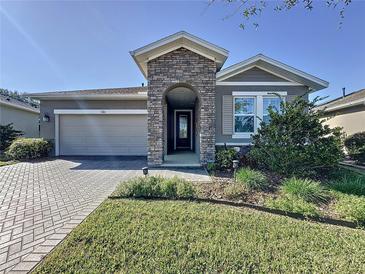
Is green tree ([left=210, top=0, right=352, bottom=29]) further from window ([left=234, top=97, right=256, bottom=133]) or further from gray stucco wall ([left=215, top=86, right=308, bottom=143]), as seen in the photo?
window ([left=234, top=97, right=256, bottom=133])

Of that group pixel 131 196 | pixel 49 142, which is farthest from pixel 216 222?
pixel 49 142

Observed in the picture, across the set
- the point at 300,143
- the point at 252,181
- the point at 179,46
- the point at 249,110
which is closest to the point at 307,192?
the point at 252,181

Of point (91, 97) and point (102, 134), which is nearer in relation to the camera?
point (91, 97)

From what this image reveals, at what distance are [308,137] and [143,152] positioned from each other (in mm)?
9163

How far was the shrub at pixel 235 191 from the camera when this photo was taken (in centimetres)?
500

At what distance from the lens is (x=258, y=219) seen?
3.85 metres

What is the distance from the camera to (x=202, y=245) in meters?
2.95

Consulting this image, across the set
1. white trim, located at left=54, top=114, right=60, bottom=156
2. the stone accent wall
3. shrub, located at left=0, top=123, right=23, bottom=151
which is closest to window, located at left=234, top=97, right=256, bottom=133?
the stone accent wall

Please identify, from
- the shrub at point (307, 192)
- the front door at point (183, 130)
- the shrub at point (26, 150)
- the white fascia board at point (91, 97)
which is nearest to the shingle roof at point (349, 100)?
the front door at point (183, 130)

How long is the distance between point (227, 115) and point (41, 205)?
26.3 feet

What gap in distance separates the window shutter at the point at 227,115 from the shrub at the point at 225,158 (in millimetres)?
1493

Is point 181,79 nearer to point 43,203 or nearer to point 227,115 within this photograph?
point 227,115

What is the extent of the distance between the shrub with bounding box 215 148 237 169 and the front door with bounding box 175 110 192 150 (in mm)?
7503

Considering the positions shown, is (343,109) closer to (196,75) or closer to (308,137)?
(308,137)
